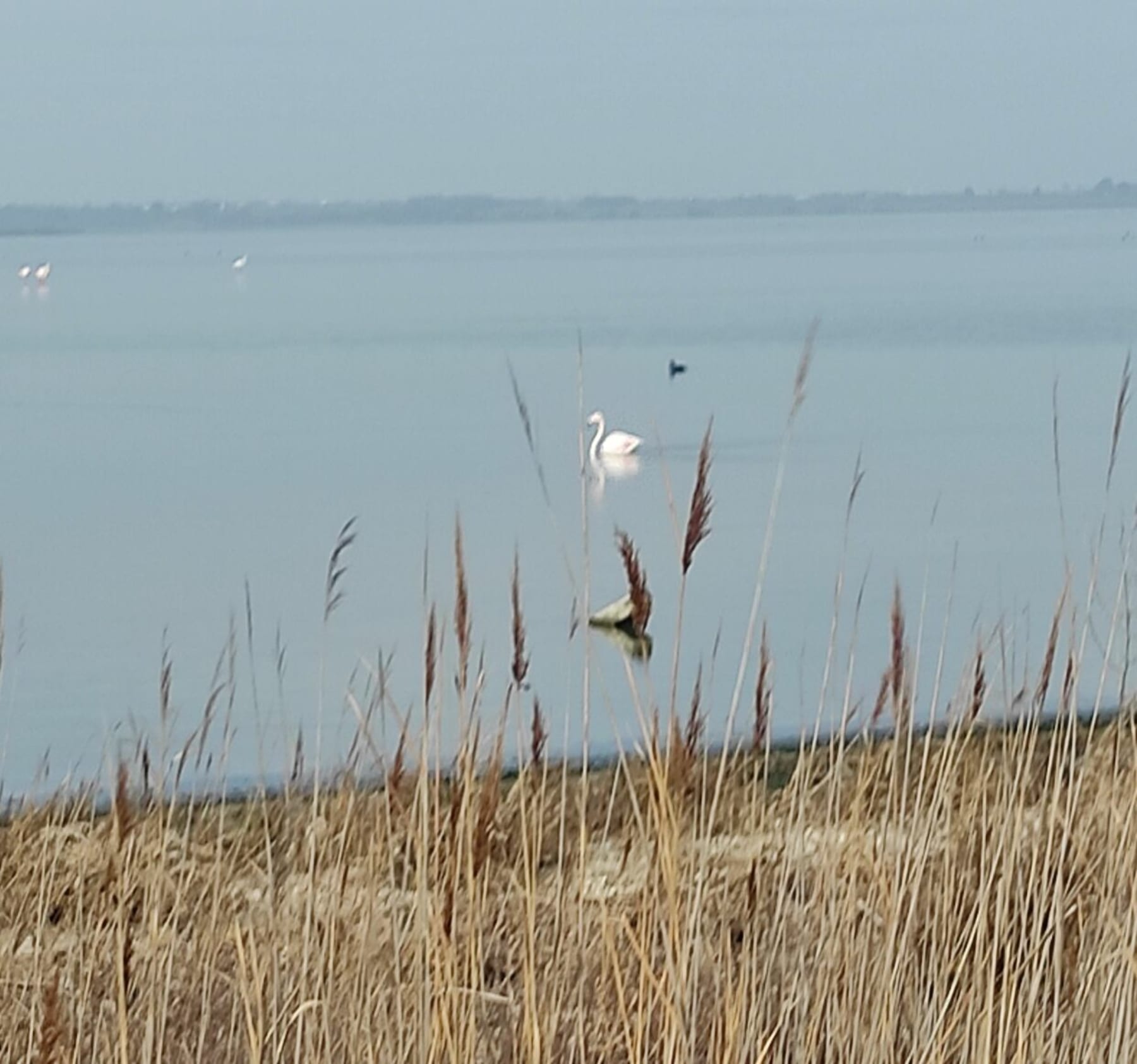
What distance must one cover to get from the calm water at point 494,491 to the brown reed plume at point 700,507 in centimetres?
18

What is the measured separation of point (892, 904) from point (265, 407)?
19752 millimetres

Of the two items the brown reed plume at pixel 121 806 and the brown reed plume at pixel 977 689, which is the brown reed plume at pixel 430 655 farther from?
the brown reed plume at pixel 977 689

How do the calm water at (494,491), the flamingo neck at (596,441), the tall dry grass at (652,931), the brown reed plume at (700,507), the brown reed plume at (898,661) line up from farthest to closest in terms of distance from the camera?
1. the flamingo neck at (596,441)
2. the calm water at (494,491)
3. the brown reed plume at (898,661)
4. the tall dry grass at (652,931)
5. the brown reed plume at (700,507)

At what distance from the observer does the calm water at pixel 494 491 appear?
8.62m

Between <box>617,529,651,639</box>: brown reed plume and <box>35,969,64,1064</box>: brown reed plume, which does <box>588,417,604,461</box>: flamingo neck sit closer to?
<box>617,529,651,639</box>: brown reed plume

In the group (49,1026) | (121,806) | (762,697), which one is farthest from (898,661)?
(49,1026)

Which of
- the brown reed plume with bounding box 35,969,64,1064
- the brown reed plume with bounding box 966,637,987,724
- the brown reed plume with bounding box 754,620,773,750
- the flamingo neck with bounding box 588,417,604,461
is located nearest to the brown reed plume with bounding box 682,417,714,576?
the brown reed plume with bounding box 754,620,773,750

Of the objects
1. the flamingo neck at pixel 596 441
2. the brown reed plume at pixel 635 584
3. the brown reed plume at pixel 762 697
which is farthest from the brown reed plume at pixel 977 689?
the flamingo neck at pixel 596 441

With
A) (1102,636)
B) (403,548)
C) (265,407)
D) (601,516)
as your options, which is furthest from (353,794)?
(265,407)

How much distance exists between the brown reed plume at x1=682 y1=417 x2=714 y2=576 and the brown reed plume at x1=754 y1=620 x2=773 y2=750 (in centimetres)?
32

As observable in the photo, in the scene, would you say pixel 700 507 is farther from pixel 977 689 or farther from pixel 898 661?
pixel 977 689

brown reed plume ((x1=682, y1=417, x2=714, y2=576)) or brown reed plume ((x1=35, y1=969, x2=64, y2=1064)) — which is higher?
brown reed plume ((x1=682, y1=417, x2=714, y2=576))

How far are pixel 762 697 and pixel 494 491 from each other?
41.2ft

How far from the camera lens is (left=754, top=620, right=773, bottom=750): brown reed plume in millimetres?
2314
